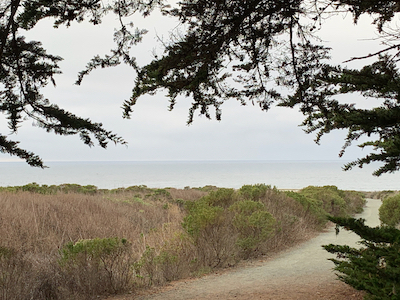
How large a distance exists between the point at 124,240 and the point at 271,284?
237 cm

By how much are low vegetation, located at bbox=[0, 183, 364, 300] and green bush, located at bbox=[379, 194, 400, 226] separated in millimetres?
1869

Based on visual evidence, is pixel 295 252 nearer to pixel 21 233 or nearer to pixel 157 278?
pixel 157 278

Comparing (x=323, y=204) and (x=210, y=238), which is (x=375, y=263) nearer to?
(x=210, y=238)

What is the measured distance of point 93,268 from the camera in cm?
514

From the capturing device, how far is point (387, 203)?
10578 mm

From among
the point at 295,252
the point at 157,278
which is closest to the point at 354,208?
the point at 295,252

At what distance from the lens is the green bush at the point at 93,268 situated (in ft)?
16.4

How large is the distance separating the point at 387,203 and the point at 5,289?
414 inches

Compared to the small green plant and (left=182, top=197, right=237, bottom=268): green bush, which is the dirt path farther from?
the small green plant

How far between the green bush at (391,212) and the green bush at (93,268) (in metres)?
8.45

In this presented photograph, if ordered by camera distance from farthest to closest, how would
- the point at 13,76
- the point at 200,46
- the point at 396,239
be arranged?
the point at 13,76 < the point at 200,46 < the point at 396,239

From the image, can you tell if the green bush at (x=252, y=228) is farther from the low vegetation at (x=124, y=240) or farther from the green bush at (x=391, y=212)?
the green bush at (x=391, y=212)

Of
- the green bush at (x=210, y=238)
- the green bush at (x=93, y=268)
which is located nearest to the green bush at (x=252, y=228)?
the green bush at (x=210, y=238)

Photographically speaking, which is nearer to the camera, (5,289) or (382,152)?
(382,152)
